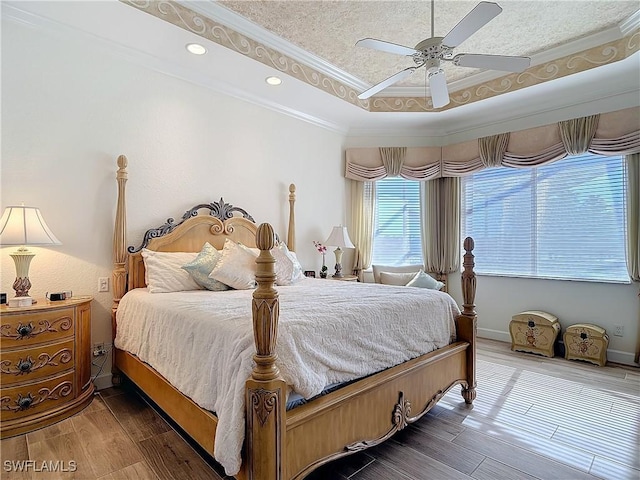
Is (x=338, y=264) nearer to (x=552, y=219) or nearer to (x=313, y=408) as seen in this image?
(x=552, y=219)

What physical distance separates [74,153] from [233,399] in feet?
8.30

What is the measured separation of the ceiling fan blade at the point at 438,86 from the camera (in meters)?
2.61

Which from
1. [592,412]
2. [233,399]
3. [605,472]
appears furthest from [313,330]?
[592,412]

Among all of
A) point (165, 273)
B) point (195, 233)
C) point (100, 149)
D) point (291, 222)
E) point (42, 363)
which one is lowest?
point (42, 363)

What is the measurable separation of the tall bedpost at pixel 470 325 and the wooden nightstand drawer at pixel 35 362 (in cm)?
288

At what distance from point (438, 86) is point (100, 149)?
2848 mm

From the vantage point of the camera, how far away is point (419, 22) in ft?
9.97

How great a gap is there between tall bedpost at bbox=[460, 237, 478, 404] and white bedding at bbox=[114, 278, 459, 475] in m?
0.10

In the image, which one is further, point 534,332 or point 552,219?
point 552,219

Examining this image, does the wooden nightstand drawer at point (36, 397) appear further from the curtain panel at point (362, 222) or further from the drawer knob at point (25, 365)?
the curtain panel at point (362, 222)

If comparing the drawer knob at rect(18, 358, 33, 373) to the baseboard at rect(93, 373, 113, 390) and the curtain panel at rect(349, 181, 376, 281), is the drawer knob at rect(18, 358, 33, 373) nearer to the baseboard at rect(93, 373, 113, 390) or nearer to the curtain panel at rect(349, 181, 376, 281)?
the baseboard at rect(93, 373, 113, 390)

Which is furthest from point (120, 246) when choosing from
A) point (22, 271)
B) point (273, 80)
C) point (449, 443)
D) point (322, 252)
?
point (449, 443)

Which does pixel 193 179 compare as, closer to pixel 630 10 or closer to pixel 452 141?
pixel 452 141

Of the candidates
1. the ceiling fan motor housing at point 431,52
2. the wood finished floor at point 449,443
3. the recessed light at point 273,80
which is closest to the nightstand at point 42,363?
the wood finished floor at point 449,443
